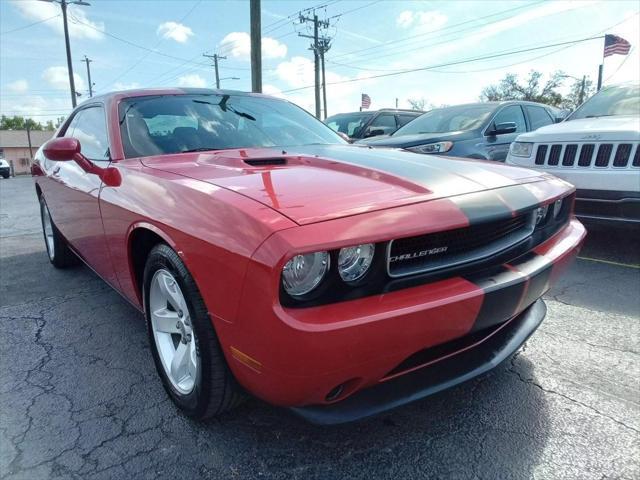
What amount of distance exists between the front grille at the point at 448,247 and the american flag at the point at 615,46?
61.5ft

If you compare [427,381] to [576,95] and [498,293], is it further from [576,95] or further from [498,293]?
[576,95]

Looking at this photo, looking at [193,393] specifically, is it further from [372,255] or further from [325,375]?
[372,255]

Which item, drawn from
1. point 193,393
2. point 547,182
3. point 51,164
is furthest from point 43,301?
point 547,182

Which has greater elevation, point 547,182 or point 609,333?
point 547,182

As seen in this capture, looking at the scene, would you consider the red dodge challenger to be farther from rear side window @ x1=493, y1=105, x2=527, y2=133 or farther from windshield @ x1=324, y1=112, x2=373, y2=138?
windshield @ x1=324, y1=112, x2=373, y2=138

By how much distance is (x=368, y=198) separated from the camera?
157 centimetres

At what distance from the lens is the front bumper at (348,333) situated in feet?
4.26

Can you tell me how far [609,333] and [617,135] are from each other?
2.12 meters

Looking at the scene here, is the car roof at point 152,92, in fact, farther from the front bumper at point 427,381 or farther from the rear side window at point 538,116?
the rear side window at point 538,116

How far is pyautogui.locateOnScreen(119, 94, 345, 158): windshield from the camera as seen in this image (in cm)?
255

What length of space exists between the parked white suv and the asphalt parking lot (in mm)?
1476

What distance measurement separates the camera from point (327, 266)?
1382mm

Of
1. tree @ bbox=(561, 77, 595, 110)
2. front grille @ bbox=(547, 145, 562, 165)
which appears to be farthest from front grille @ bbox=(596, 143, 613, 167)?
tree @ bbox=(561, 77, 595, 110)

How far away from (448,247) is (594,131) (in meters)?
3.42
